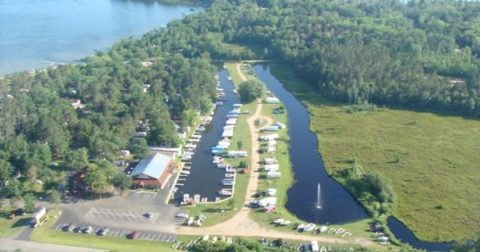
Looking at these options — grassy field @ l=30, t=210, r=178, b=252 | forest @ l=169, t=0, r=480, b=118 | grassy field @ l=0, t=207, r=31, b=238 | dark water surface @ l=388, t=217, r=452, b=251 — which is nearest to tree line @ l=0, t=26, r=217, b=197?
grassy field @ l=0, t=207, r=31, b=238

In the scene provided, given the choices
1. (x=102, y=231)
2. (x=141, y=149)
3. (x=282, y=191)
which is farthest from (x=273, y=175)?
(x=102, y=231)

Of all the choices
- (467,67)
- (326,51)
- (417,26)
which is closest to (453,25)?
(417,26)

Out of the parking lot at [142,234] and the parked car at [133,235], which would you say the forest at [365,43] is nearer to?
the parking lot at [142,234]

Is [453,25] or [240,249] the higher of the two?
[453,25]

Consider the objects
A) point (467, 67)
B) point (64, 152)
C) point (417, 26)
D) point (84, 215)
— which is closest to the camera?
point (84, 215)

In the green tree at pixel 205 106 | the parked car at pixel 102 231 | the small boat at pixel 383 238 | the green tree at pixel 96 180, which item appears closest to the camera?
the small boat at pixel 383 238

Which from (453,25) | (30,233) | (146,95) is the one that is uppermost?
(453,25)

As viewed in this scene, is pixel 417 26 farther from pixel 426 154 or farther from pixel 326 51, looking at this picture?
pixel 426 154

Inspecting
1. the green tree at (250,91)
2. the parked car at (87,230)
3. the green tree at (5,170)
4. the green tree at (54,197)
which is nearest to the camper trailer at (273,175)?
the parked car at (87,230)
